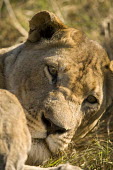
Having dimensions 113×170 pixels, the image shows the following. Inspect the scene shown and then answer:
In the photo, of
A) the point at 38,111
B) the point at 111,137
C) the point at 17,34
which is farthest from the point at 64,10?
the point at 38,111

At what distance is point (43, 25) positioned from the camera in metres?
5.04

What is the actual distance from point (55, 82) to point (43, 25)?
80 cm

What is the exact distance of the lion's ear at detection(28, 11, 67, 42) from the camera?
4.96 metres

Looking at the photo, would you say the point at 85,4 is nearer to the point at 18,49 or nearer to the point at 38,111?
the point at 18,49

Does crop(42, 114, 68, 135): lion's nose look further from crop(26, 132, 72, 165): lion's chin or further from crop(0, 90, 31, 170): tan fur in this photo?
crop(0, 90, 31, 170): tan fur

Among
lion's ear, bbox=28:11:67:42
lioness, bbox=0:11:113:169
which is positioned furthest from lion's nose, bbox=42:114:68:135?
lion's ear, bbox=28:11:67:42

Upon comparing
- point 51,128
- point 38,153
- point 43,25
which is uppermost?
point 43,25

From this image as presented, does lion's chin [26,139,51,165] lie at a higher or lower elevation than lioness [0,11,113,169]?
lower

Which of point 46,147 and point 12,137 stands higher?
point 12,137

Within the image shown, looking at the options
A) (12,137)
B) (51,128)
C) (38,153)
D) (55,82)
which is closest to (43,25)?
(55,82)

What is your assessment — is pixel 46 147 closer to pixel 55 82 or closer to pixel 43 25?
pixel 55 82

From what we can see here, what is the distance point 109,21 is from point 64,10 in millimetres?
1099

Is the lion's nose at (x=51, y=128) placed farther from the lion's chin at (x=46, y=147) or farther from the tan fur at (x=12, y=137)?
the tan fur at (x=12, y=137)

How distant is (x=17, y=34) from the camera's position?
28.7 feet
